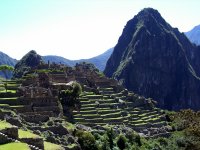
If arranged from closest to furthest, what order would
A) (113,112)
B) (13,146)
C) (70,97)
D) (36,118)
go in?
(13,146)
(36,118)
(70,97)
(113,112)

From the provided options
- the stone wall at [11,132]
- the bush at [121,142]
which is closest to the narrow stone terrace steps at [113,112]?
the bush at [121,142]

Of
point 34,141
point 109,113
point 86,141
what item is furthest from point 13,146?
point 109,113

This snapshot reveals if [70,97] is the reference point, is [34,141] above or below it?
above

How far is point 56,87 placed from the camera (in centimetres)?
6781

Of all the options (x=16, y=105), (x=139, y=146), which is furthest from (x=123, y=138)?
(x=16, y=105)

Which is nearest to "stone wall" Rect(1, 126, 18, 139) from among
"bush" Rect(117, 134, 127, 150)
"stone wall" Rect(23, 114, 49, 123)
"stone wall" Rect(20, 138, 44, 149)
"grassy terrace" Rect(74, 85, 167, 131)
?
"stone wall" Rect(20, 138, 44, 149)

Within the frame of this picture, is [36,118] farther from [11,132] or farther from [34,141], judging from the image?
[11,132]

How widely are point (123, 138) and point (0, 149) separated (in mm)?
29984

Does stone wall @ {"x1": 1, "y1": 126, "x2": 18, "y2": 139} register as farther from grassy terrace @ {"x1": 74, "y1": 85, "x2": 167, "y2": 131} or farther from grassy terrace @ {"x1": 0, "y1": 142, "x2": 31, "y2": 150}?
grassy terrace @ {"x1": 74, "y1": 85, "x2": 167, "y2": 131}

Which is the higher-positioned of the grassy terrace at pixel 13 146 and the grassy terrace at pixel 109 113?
the grassy terrace at pixel 13 146

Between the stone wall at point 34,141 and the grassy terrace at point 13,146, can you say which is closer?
the grassy terrace at point 13,146

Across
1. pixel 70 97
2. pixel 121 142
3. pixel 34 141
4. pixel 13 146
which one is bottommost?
pixel 121 142

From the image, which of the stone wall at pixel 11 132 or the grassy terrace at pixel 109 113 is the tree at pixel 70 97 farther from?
the stone wall at pixel 11 132

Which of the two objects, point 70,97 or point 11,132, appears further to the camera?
point 70,97
